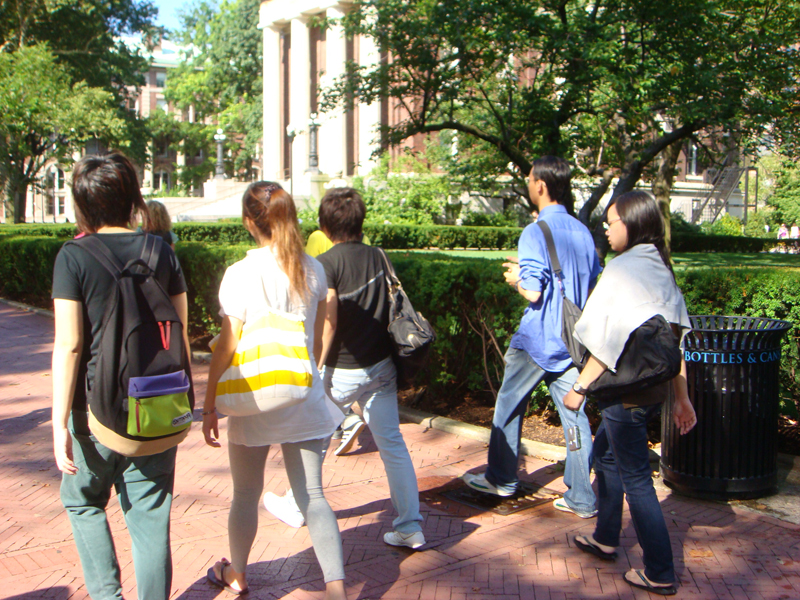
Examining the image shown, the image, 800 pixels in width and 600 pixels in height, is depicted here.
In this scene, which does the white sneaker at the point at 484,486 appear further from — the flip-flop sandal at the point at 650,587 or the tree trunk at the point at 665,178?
the tree trunk at the point at 665,178

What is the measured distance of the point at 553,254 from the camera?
158 inches

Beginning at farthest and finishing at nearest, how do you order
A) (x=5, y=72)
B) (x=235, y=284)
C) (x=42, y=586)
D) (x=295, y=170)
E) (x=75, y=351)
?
(x=295, y=170) < (x=5, y=72) < (x=42, y=586) < (x=235, y=284) < (x=75, y=351)

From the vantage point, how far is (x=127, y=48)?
41125 millimetres

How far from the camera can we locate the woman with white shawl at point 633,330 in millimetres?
3275

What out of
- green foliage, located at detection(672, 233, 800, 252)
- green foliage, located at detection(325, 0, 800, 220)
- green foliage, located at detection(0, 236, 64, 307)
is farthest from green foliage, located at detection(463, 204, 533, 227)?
green foliage, located at detection(0, 236, 64, 307)

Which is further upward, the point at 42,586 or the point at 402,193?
the point at 402,193

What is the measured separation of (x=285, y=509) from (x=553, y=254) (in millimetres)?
2077

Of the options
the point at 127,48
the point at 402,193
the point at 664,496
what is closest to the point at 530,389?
the point at 664,496

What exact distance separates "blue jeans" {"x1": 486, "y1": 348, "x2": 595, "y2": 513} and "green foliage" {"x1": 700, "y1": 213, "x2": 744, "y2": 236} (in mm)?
36614

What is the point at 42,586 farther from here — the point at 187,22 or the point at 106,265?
the point at 187,22

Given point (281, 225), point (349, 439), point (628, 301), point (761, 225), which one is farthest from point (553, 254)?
point (761, 225)

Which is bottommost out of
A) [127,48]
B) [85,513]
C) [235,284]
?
[85,513]

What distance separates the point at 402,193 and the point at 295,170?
13.8m

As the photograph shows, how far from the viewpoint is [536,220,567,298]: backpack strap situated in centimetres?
399
